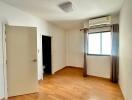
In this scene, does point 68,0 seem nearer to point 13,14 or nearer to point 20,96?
point 13,14

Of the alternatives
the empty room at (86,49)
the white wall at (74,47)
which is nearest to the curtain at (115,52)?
the empty room at (86,49)

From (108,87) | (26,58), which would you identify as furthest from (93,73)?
(26,58)

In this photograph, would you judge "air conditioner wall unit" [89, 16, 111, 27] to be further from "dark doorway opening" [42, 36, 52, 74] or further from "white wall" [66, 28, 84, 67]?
"dark doorway opening" [42, 36, 52, 74]

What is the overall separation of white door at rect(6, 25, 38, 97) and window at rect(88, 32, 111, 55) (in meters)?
2.64

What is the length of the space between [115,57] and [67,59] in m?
3.18

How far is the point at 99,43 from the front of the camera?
4.73 metres

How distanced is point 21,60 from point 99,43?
3153 millimetres

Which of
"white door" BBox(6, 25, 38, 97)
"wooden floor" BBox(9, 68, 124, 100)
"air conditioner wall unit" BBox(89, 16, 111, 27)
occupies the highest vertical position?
"air conditioner wall unit" BBox(89, 16, 111, 27)

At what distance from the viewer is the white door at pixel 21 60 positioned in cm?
296

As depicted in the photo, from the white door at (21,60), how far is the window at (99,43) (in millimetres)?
2645

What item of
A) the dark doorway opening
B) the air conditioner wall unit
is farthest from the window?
the dark doorway opening

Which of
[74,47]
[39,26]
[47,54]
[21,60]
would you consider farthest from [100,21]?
[21,60]

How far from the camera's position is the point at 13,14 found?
317 centimetres

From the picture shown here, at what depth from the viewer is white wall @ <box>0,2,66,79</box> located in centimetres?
299
